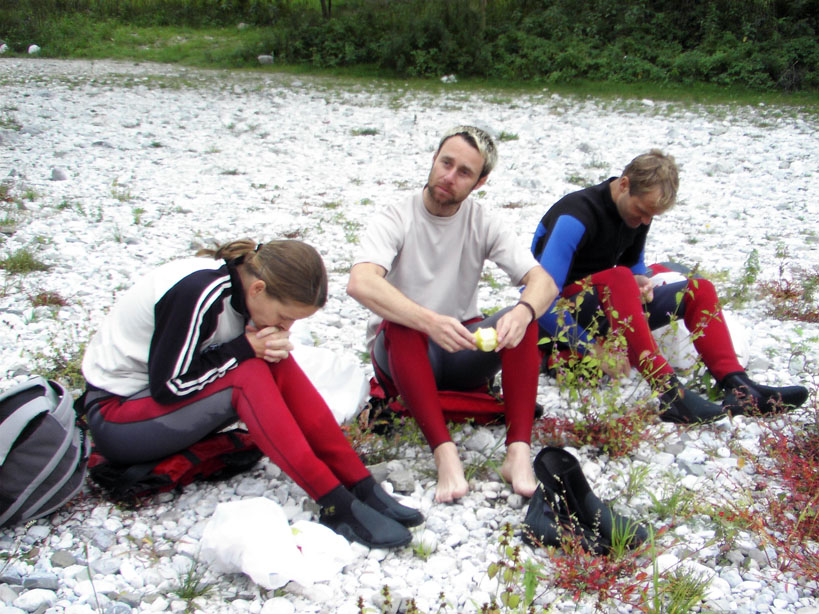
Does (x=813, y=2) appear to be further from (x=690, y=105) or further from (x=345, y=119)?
(x=345, y=119)

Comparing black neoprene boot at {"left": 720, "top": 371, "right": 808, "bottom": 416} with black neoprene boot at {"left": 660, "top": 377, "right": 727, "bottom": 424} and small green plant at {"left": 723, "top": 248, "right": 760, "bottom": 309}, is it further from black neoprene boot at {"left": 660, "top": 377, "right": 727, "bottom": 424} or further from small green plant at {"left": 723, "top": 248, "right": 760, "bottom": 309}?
small green plant at {"left": 723, "top": 248, "right": 760, "bottom": 309}

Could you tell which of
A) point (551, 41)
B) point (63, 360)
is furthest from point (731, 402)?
point (551, 41)

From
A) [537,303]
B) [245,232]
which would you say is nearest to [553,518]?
[537,303]

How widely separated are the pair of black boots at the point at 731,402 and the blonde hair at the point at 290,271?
6.42ft

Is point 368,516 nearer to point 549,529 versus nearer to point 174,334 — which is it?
point 549,529

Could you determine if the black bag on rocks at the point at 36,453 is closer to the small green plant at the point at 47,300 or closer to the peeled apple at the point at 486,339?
the peeled apple at the point at 486,339

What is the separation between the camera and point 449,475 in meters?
3.40

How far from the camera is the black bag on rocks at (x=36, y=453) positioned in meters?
2.84

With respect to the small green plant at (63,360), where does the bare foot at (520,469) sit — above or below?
below

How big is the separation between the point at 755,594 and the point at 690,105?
42.9 feet

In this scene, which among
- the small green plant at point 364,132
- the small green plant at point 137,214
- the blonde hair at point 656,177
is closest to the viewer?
the blonde hair at point 656,177

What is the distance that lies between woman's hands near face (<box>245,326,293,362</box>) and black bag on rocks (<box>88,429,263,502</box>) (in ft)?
1.61

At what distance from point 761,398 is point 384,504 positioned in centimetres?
220

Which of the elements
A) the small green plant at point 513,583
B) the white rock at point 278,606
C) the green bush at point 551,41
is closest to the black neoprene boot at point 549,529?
the small green plant at point 513,583
